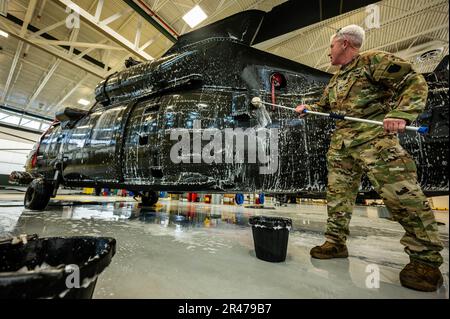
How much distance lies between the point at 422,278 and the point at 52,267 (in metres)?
1.78

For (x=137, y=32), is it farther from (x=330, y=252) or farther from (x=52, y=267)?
(x=330, y=252)

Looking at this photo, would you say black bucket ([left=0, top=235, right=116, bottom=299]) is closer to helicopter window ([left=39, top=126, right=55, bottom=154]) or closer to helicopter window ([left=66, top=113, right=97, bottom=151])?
helicopter window ([left=66, top=113, right=97, bottom=151])

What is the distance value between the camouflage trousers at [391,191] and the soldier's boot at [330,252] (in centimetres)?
6

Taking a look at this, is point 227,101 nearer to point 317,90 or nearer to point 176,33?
point 317,90

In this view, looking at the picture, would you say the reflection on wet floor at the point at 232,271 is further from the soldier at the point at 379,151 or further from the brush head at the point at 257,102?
the brush head at the point at 257,102

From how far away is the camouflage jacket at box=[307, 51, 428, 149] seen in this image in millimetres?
1264

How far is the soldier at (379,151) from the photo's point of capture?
1.18m

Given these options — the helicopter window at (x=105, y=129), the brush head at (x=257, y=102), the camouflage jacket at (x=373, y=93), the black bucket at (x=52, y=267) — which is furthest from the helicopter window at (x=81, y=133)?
the camouflage jacket at (x=373, y=93)

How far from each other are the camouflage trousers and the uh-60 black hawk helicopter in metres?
0.35

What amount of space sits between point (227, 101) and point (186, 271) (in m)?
1.77

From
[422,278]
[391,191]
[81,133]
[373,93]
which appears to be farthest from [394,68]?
[81,133]

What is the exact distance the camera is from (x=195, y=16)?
21.6 ft
